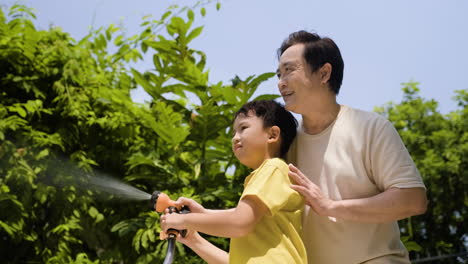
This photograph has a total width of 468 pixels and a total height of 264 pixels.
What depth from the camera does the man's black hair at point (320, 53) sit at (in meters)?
1.73

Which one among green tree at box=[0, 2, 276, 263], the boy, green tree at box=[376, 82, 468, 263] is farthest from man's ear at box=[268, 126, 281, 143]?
green tree at box=[376, 82, 468, 263]

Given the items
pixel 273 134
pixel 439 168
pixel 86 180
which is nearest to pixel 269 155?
pixel 273 134

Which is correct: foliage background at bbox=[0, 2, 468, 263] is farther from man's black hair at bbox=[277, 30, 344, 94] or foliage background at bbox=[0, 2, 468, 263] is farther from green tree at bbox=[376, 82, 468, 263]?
green tree at bbox=[376, 82, 468, 263]

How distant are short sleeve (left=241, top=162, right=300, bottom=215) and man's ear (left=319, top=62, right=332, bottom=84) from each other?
31 cm

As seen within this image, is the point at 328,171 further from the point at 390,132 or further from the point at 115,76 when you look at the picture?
the point at 115,76

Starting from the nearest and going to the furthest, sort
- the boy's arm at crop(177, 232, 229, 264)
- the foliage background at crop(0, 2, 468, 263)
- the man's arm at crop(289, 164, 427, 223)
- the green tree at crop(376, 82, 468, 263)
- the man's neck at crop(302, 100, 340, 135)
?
the man's arm at crop(289, 164, 427, 223), the man's neck at crop(302, 100, 340, 135), the boy's arm at crop(177, 232, 229, 264), the foliage background at crop(0, 2, 468, 263), the green tree at crop(376, 82, 468, 263)

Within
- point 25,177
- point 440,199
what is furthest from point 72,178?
point 440,199

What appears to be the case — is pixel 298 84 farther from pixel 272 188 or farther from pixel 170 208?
pixel 170 208

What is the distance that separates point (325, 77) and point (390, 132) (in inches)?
10.4

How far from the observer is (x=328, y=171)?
166cm

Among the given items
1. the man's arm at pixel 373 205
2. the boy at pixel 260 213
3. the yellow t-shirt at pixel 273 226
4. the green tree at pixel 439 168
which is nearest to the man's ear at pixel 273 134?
the boy at pixel 260 213

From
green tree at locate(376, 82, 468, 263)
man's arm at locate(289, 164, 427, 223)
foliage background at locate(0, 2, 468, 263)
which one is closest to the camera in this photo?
man's arm at locate(289, 164, 427, 223)

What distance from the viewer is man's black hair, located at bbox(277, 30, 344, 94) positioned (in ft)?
5.68

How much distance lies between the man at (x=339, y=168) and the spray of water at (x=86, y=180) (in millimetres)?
1560
